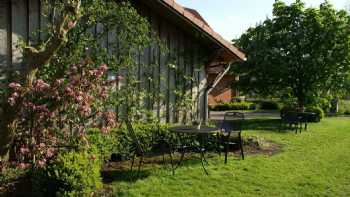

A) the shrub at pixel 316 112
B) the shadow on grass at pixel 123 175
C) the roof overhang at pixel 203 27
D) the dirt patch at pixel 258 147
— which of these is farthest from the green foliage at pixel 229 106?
the shadow on grass at pixel 123 175

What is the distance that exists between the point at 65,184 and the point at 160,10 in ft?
17.6

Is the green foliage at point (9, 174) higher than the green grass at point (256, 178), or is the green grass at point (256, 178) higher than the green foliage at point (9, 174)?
the green foliage at point (9, 174)

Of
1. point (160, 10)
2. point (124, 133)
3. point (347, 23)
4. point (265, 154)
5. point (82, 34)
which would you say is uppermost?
point (347, 23)

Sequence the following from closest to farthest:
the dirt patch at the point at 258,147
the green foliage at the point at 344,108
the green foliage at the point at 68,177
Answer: the green foliage at the point at 68,177, the dirt patch at the point at 258,147, the green foliage at the point at 344,108

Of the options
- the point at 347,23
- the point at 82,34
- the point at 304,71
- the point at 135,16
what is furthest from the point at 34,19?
the point at 347,23

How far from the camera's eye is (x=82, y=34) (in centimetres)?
751

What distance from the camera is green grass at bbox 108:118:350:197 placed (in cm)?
610

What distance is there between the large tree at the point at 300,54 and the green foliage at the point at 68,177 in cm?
1556

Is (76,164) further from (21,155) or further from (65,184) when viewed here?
(21,155)

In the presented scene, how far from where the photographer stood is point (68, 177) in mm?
4938

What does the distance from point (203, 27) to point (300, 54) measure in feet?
40.0

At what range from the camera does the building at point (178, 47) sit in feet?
23.8

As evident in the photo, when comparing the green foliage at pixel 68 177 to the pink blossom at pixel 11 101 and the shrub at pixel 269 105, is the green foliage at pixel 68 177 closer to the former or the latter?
the pink blossom at pixel 11 101

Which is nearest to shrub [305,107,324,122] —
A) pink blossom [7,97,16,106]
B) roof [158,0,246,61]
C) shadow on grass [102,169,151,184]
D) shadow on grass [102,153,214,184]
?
roof [158,0,246,61]
